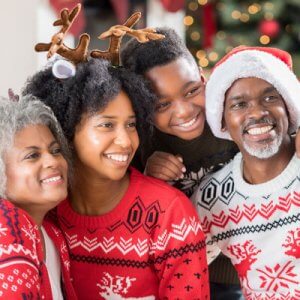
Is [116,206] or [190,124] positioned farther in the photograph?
[190,124]

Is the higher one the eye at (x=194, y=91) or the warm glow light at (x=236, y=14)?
the warm glow light at (x=236, y=14)

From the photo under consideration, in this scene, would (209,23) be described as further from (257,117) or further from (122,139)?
(122,139)

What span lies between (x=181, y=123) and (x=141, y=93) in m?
0.22

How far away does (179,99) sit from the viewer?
180 cm

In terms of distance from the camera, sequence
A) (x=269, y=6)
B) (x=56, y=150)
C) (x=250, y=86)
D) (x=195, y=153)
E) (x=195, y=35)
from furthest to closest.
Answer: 1. (x=195, y=35)
2. (x=269, y=6)
3. (x=195, y=153)
4. (x=250, y=86)
5. (x=56, y=150)

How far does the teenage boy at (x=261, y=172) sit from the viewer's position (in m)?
1.64

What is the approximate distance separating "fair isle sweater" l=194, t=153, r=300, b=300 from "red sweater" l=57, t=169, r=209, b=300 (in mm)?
141

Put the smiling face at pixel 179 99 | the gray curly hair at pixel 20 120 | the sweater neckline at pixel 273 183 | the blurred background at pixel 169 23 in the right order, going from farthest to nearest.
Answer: the blurred background at pixel 169 23, the smiling face at pixel 179 99, the sweater neckline at pixel 273 183, the gray curly hair at pixel 20 120

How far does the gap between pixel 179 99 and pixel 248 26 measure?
234 cm

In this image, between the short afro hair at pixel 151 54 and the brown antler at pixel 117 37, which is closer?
the brown antler at pixel 117 37

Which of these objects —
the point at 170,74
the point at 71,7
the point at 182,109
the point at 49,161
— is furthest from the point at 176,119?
the point at 71,7

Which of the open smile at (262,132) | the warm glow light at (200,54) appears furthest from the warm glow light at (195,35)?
the open smile at (262,132)

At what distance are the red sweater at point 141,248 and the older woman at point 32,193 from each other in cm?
10

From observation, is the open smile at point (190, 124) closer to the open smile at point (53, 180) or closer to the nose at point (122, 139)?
the nose at point (122, 139)
